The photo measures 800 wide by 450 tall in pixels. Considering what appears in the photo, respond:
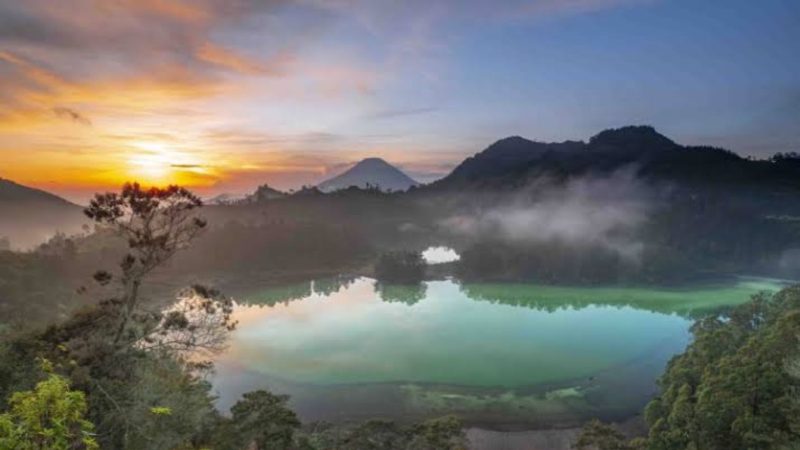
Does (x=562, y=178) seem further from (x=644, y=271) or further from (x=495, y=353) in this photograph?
(x=495, y=353)

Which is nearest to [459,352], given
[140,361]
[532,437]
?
[532,437]

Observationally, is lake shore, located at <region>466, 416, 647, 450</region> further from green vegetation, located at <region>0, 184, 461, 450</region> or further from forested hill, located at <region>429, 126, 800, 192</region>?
Answer: forested hill, located at <region>429, 126, 800, 192</region>

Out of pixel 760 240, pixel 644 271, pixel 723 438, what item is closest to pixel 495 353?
pixel 723 438

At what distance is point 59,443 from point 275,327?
37.2m

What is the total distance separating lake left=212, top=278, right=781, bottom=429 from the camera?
25.2 meters

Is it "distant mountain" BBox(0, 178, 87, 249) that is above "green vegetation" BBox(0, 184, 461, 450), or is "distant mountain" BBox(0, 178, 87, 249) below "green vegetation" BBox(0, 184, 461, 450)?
above

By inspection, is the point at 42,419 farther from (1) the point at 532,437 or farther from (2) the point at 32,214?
(2) the point at 32,214

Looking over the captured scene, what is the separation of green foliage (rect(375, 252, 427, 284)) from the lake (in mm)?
4802

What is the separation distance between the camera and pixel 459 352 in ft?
111

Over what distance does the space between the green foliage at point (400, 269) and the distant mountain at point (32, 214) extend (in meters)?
88.3

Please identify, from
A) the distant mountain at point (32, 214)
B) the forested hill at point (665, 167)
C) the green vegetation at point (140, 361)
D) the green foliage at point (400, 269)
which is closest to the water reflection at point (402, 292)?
the green foliage at point (400, 269)

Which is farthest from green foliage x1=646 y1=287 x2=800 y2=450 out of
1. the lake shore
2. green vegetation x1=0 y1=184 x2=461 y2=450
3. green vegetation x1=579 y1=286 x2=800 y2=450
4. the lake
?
the lake

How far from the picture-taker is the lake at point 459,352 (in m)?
25.2

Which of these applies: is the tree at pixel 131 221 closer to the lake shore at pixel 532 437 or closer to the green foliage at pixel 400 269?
the lake shore at pixel 532 437
